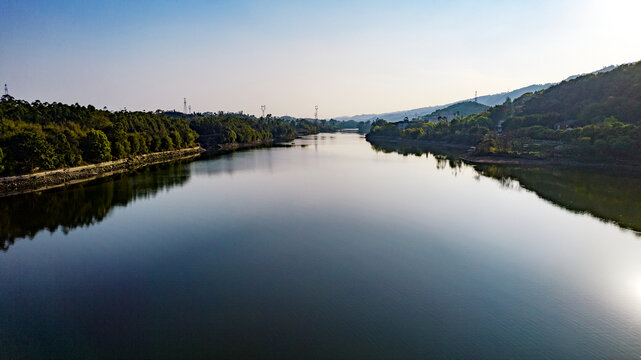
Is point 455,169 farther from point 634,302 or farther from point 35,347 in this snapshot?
point 35,347

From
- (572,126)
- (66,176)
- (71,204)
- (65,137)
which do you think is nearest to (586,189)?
(572,126)

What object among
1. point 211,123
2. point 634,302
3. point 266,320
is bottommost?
point 634,302

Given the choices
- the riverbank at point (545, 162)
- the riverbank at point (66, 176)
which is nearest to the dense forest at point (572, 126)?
the riverbank at point (545, 162)

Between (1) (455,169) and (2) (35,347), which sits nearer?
(2) (35,347)

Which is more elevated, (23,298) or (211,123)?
(211,123)

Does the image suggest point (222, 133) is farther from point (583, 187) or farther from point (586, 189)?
point (586, 189)

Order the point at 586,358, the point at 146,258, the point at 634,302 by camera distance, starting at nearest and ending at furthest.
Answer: the point at 586,358 → the point at 634,302 → the point at 146,258

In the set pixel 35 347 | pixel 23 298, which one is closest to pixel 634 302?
pixel 35 347

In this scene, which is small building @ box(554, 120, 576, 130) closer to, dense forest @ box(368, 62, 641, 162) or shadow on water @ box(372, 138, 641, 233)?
dense forest @ box(368, 62, 641, 162)
